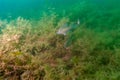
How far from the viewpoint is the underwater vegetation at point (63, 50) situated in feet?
16.0

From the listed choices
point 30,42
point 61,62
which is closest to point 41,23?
point 30,42

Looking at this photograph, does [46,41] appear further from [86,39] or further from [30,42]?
[86,39]

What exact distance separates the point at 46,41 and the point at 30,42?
19.6 inches

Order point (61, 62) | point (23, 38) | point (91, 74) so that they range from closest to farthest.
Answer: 1. point (91, 74)
2. point (61, 62)
3. point (23, 38)

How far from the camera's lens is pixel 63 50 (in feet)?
19.7

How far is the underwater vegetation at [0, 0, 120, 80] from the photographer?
488 cm

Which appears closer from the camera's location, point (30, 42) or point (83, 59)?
point (83, 59)

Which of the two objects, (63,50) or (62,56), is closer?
(62,56)

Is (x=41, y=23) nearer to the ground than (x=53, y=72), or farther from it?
farther from it

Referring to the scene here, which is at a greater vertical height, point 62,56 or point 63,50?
point 63,50

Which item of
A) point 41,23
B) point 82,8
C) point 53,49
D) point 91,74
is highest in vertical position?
point 82,8

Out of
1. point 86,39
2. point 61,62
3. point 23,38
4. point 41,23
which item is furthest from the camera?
point 41,23

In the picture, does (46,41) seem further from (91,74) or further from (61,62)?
(91,74)

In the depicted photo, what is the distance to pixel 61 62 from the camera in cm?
520
